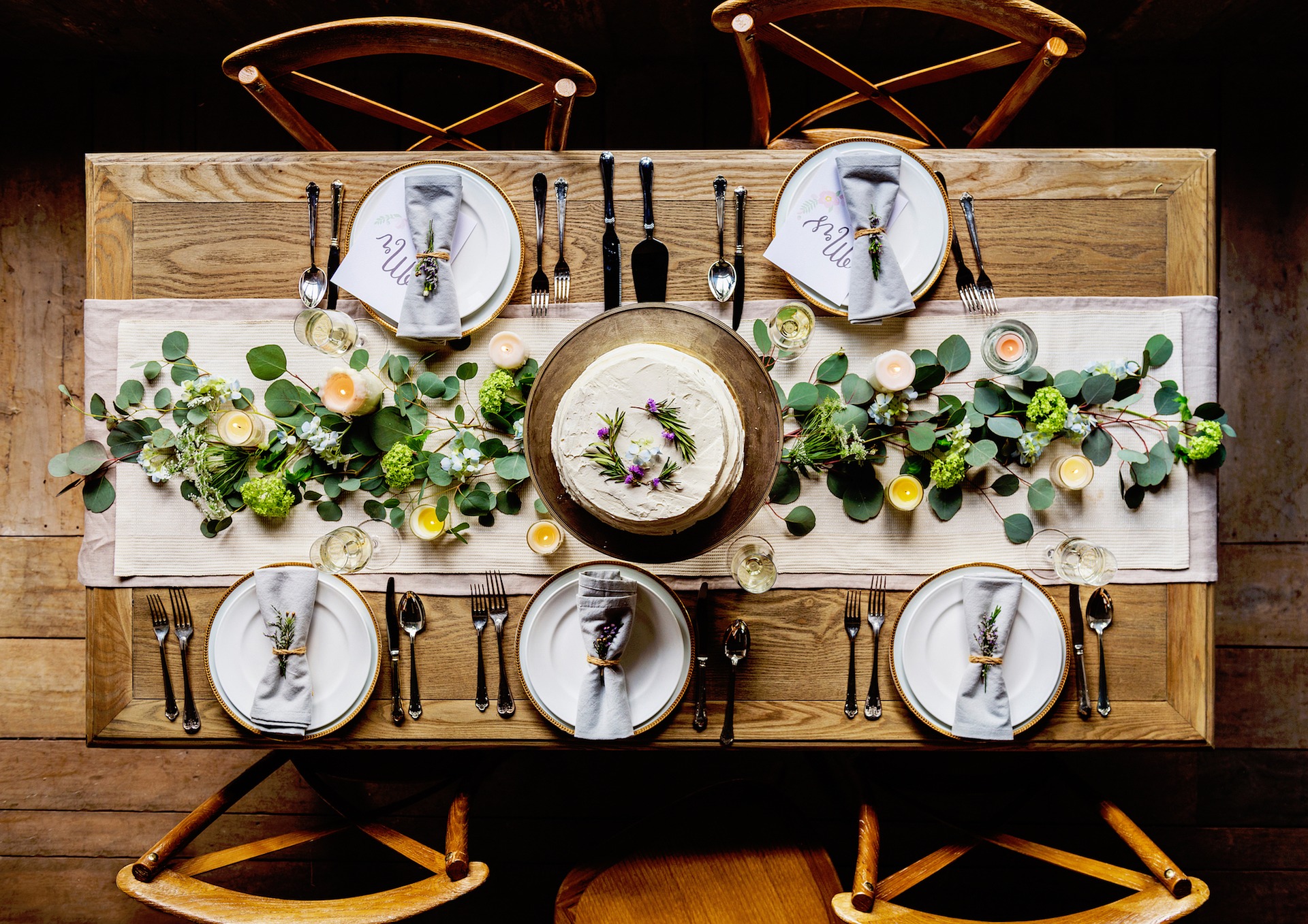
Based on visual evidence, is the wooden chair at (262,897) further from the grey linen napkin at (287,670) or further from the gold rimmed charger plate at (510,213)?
the gold rimmed charger plate at (510,213)

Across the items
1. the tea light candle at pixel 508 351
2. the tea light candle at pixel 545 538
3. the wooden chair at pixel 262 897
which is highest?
the tea light candle at pixel 508 351

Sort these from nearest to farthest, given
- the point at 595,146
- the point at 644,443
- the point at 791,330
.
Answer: the point at 644,443, the point at 791,330, the point at 595,146

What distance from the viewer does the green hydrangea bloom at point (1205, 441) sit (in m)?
1.45

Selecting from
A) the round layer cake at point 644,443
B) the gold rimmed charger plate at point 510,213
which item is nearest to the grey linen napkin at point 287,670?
the gold rimmed charger plate at point 510,213

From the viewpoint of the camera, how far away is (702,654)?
1518mm

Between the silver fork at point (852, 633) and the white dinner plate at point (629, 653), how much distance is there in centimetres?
34

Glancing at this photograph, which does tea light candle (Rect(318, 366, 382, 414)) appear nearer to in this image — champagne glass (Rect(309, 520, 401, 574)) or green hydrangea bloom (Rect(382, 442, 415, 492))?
green hydrangea bloom (Rect(382, 442, 415, 492))

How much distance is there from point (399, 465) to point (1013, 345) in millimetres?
1282

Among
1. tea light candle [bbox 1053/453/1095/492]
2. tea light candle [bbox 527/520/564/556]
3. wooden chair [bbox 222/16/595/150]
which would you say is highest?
wooden chair [bbox 222/16/595/150]

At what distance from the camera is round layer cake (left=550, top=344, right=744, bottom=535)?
1.15 meters

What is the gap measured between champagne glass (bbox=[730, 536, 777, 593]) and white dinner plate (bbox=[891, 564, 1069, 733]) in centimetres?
30

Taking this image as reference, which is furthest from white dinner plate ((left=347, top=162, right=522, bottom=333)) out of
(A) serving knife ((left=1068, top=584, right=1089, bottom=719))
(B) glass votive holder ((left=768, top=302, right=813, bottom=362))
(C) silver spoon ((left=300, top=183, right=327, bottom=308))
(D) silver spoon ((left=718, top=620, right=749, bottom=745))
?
(A) serving knife ((left=1068, top=584, right=1089, bottom=719))

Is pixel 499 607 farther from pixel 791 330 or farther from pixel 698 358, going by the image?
pixel 791 330

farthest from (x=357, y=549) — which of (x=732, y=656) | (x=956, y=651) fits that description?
(x=956, y=651)
